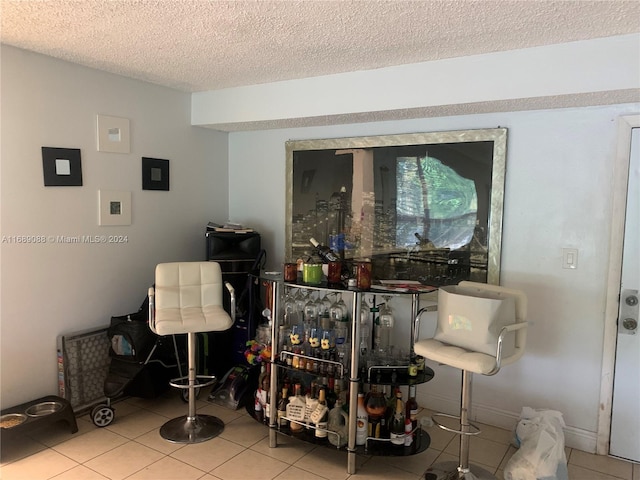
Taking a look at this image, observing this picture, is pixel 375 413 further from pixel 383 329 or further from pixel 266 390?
pixel 266 390

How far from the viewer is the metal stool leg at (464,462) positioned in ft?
→ 8.39

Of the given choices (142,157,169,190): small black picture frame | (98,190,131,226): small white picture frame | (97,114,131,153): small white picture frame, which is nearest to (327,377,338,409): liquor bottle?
(98,190,131,226): small white picture frame

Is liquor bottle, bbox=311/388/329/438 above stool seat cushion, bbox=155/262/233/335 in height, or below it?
below

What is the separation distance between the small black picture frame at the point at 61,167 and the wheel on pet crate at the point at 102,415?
4.78ft

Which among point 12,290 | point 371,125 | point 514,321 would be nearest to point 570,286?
point 514,321

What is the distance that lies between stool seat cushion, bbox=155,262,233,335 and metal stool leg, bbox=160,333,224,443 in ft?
0.46

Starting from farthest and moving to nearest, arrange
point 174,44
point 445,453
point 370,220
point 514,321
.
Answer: point 370,220 → point 445,453 → point 174,44 → point 514,321

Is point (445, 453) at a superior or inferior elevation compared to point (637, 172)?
inferior

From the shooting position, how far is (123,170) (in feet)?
11.5

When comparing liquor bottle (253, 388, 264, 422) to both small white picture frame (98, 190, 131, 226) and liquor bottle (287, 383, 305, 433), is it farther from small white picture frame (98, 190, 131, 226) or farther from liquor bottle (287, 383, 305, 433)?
small white picture frame (98, 190, 131, 226)

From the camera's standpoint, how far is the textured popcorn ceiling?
215cm

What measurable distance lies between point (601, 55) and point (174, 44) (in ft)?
7.34

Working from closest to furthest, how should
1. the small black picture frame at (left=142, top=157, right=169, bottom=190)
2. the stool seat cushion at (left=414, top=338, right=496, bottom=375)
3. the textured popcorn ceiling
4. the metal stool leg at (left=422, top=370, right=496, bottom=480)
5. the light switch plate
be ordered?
the textured popcorn ceiling < the stool seat cushion at (left=414, top=338, right=496, bottom=375) < the metal stool leg at (left=422, top=370, right=496, bottom=480) < the light switch plate < the small black picture frame at (left=142, top=157, right=169, bottom=190)

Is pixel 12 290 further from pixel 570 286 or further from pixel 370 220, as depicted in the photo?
pixel 570 286
